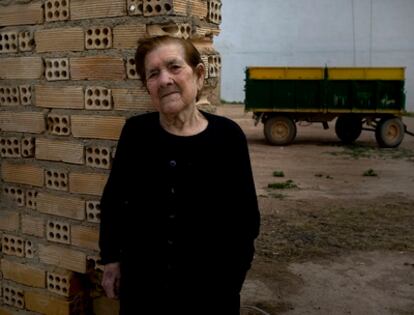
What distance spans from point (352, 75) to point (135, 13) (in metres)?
10.3

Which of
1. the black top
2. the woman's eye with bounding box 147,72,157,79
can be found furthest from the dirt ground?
the woman's eye with bounding box 147,72,157,79

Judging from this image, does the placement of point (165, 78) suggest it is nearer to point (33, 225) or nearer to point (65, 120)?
point (65, 120)

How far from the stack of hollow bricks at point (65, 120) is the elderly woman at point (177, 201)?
436 mm

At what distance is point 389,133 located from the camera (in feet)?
39.9

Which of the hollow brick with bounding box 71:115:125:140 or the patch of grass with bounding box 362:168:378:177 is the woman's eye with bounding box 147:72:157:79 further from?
the patch of grass with bounding box 362:168:378:177

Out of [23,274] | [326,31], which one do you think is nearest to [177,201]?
[23,274]

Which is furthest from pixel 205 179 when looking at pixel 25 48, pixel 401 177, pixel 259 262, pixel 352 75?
pixel 352 75

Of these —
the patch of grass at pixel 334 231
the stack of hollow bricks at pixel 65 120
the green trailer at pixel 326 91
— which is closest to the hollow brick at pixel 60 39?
the stack of hollow bricks at pixel 65 120

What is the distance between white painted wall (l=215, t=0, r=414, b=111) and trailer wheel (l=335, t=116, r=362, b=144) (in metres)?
9.15

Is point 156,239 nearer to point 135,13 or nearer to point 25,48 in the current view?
point 135,13

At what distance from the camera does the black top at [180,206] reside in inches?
69.9

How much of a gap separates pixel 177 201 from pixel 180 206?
0.02m

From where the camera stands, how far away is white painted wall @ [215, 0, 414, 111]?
21.1m

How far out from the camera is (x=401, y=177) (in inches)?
349
